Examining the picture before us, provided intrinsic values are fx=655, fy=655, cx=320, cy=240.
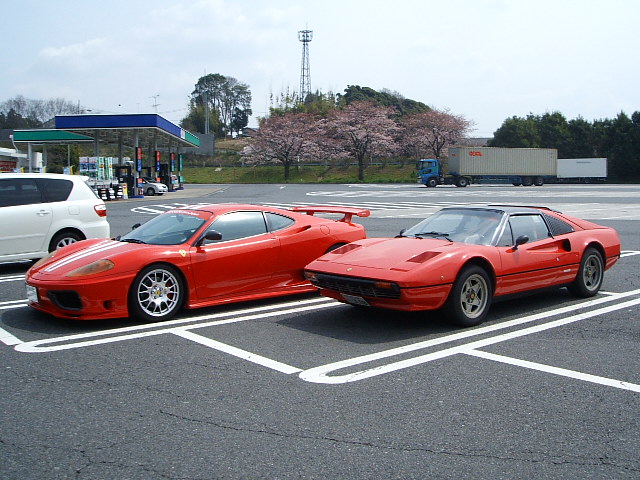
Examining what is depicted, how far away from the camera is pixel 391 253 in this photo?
6.90 m

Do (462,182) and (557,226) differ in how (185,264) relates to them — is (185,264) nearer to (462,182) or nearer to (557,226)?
(557,226)

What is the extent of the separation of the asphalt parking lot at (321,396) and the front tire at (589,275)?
0.68 m

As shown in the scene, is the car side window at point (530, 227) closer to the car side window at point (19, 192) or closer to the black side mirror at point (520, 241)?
the black side mirror at point (520, 241)

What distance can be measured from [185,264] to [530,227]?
4018 millimetres

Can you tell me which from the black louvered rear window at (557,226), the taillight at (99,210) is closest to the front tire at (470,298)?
the black louvered rear window at (557,226)

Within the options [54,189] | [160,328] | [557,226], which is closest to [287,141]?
[54,189]

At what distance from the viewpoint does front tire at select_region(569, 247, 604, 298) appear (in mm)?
8148

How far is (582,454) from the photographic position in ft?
12.2

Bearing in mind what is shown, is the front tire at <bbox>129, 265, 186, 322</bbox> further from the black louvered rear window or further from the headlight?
the black louvered rear window

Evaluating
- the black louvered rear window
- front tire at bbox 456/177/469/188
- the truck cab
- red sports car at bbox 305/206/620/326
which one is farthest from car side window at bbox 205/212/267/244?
front tire at bbox 456/177/469/188

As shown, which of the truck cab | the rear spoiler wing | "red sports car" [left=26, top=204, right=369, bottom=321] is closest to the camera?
"red sports car" [left=26, top=204, right=369, bottom=321]

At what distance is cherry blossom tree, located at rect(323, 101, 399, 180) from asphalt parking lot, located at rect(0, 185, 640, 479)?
→ 7514 centimetres

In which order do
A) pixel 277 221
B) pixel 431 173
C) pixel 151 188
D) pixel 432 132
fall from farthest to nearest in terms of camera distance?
pixel 432 132 → pixel 431 173 → pixel 151 188 → pixel 277 221

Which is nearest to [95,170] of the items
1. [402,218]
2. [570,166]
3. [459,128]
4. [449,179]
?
[402,218]
